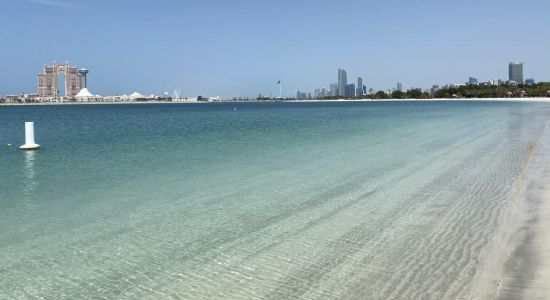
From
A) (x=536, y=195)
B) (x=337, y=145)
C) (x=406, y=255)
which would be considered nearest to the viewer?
(x=406, y=255)

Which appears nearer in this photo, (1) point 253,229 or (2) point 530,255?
(2) point 530,255

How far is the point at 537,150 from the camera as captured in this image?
20.4m

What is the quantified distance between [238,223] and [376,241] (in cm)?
268

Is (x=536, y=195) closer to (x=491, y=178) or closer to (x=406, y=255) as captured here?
(x=491, y=178)

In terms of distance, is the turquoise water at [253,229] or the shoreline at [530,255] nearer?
the shoreline at [530,255]

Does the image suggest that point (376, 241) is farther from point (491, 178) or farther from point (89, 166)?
point (89, 166)

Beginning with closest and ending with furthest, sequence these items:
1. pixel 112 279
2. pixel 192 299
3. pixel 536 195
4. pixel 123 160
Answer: pixel 192 299 → pixel 112 279 → pixel 536 195 → pixel 123 160

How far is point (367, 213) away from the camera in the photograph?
9414mm

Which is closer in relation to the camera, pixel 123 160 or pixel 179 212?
pixel 179 212

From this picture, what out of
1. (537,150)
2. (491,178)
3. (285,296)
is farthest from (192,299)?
(537,150)

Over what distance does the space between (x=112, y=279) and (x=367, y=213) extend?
17.7 feet

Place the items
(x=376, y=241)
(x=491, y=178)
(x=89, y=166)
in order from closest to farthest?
(x=376, y=241) < (x=491, y=178) < (x=89, y=166)

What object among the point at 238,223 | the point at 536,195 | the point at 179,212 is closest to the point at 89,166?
the point at 179,212

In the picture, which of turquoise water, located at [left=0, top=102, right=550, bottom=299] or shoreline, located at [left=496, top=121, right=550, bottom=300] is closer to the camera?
shoreline, located at [left=496, top=121, right=550, bottom=300]
